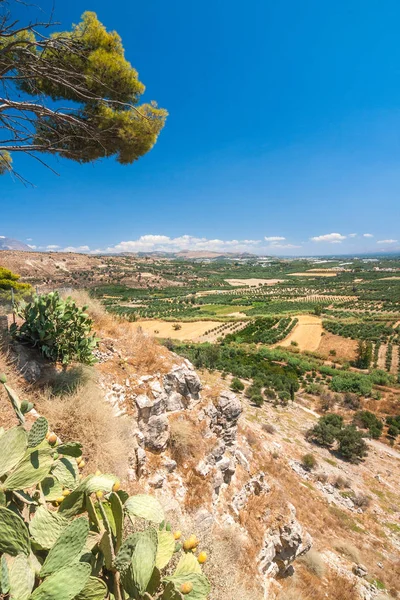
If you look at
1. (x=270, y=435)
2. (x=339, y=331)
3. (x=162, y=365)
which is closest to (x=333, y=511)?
(x=270, y=435)

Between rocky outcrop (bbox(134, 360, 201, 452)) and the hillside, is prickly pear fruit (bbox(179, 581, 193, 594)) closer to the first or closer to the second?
the hillside

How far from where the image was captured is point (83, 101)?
17.7 feet

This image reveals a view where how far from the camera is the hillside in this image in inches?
140

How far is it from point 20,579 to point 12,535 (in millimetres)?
157

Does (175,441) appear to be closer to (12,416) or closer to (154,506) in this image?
(12,416)

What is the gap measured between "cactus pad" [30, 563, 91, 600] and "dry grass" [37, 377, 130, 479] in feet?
8.13

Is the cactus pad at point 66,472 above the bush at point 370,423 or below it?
above

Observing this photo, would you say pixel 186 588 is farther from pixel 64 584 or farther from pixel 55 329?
pixel 55 329

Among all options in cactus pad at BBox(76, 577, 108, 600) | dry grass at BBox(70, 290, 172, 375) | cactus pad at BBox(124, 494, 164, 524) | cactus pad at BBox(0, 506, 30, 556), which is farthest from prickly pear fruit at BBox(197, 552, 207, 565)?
dry grass at BBox(70, 290, 172, 375)

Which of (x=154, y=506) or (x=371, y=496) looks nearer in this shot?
(x=154, y=506)

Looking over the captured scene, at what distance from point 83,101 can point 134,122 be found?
1.11 metres

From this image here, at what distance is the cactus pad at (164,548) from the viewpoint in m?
1.58

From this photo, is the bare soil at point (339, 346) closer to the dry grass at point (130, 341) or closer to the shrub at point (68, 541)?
the dry grass at point (130, 341)

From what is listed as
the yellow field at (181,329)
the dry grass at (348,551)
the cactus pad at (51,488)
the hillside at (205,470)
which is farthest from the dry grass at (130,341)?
the yellow field at (181,329)
